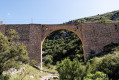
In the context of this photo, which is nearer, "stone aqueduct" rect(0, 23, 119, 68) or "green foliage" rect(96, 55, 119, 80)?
"green foliage" rect(96, 55, 119, 80)

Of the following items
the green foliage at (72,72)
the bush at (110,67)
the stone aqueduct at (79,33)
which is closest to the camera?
the green foliage at (72,72)

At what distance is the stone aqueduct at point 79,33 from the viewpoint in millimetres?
10891

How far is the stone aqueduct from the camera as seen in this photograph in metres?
10.9

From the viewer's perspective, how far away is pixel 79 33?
38.7ft

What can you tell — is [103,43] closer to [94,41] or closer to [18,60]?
[94,41]

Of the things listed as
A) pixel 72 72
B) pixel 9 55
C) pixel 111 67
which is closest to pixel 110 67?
pixel 111 67

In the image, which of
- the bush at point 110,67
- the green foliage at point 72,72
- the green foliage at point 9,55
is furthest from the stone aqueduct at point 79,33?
the green foliage at point 72,72

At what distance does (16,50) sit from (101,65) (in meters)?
4.30

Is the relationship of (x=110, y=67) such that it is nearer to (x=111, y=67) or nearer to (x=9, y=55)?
(x=111, y=67)

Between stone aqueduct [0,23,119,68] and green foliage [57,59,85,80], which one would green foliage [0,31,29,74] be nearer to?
green foliage [57,59,85,80]

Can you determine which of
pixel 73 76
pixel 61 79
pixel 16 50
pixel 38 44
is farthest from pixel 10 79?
pixel 38 44

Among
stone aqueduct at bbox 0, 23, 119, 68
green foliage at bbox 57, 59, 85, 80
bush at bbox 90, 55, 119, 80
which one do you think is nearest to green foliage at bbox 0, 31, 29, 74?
green foliage at bbox 57, 59, 85, 80

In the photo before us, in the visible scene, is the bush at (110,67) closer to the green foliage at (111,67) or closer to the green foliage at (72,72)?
the green foliage at (111,67)

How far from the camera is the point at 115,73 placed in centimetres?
450
